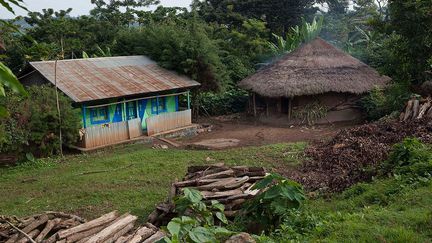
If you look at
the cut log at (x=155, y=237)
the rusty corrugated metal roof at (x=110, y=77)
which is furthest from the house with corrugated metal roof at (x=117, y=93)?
the cut log at (x=155, y=237)

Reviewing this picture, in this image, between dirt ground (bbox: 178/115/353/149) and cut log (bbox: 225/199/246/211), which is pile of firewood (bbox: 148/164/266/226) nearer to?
cut log (bbox: 225/199/246/211)

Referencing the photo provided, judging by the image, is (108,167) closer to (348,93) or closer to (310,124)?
(310,124)

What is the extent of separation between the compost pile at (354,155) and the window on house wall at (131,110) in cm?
935

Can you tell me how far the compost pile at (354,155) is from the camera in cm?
899

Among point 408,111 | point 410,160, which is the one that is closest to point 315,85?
point 408,111

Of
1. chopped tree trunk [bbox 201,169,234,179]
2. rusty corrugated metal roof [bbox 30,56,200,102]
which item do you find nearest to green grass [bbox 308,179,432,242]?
chopped tree trunk [bbox 201,169,234,179]

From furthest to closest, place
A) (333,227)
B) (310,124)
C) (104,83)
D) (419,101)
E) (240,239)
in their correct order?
(310,124)
(104,83)
(419,101)
(333,227)
(240,239)

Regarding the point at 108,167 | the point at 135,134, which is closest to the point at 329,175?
the point at 108,167

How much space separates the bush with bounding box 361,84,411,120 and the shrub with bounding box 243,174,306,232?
38.2 feet

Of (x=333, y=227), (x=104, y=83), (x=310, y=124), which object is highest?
(x=104, y=83)

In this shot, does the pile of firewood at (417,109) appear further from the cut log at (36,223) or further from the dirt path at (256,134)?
the cut log at (36,223)

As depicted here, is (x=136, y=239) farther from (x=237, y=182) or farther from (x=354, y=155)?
(x=354, y=155)

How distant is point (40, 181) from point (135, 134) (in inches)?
239

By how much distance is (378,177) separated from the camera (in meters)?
8.32
